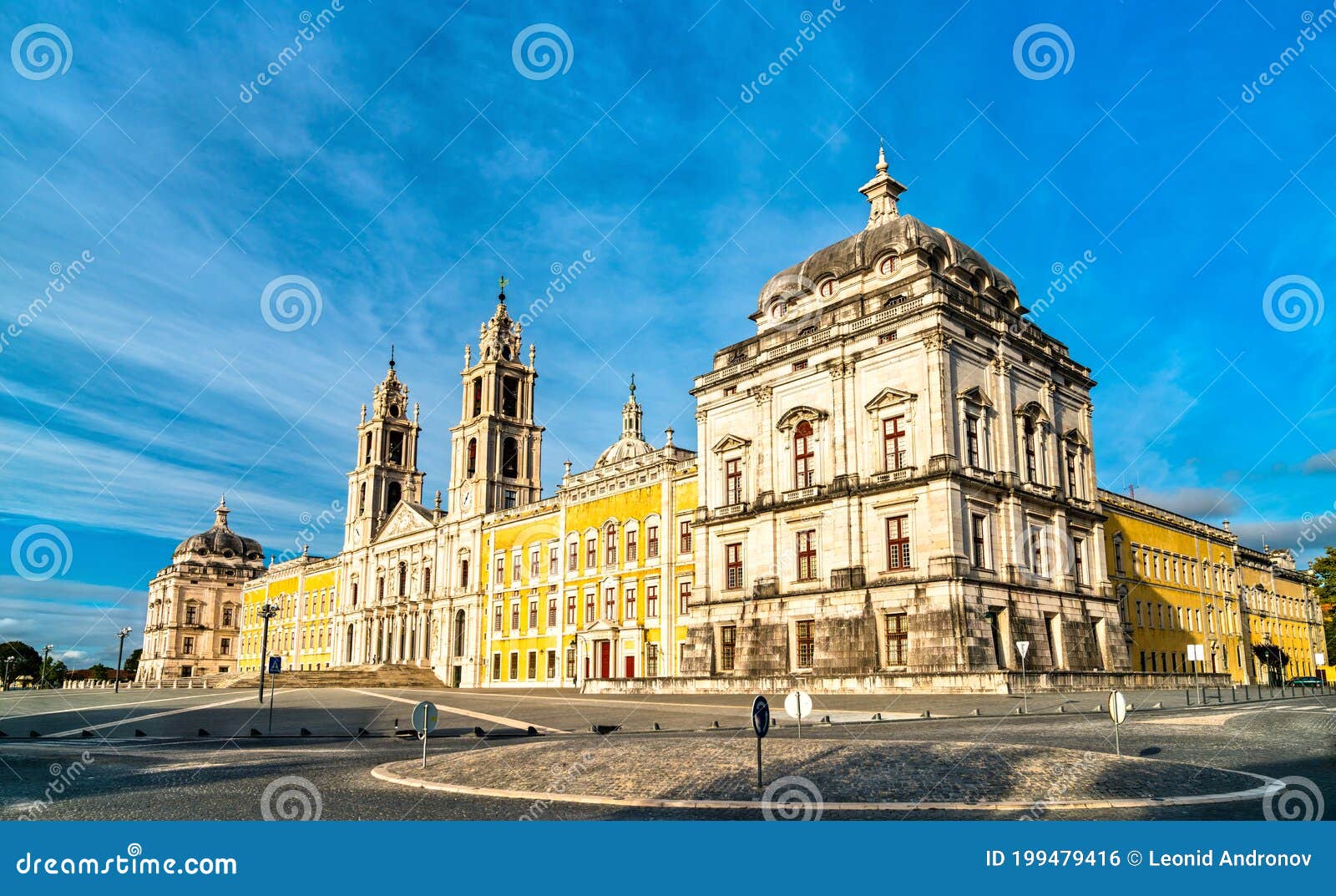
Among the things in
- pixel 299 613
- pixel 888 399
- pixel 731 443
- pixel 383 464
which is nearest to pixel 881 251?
pixel 888 399

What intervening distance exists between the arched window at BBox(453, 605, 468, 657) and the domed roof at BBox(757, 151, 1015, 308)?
33.9m

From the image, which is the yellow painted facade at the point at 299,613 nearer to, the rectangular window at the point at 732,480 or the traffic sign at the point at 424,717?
the rectangular window at the point at 732,480

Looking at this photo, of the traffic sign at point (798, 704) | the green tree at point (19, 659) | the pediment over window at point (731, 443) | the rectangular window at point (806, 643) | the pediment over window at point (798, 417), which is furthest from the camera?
the green tree at point (19, 659)

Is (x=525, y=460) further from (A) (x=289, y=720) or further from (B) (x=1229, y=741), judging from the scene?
(B) (x=1229, y=741)

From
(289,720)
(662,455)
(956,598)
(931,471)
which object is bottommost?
(289,720)

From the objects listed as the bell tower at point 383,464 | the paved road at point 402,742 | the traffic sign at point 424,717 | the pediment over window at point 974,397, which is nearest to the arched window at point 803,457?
the pediment over window at point 974,397

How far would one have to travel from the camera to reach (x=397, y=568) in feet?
261

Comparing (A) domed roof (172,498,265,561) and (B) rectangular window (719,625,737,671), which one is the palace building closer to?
(B) rectangular window (719,625,737,671)

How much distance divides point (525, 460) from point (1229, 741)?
60.5 m

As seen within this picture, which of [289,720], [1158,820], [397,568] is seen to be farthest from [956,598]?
[397,568]

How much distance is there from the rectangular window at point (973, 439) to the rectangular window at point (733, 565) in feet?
37.1

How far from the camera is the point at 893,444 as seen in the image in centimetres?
4016

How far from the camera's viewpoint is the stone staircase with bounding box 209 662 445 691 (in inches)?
2621

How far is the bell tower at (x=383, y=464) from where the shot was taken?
89.4 metres
